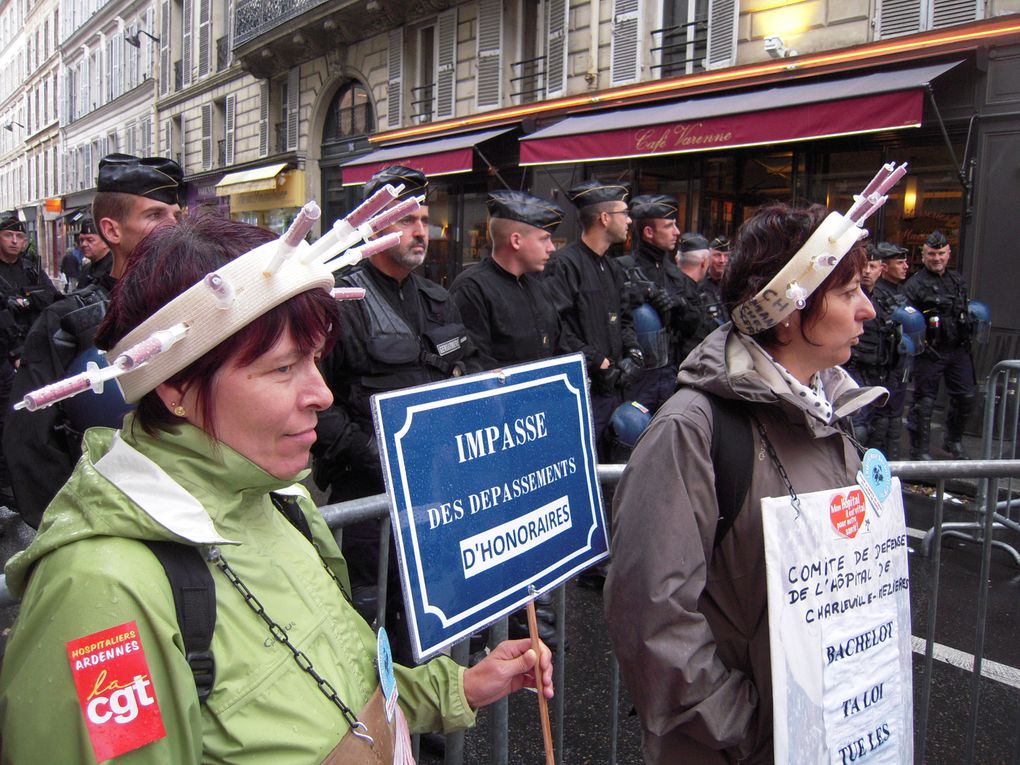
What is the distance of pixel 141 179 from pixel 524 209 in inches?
85.1

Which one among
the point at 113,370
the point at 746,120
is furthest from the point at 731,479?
the point at 746,120

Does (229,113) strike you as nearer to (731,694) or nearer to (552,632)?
(552,632)

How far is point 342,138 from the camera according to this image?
2114cm

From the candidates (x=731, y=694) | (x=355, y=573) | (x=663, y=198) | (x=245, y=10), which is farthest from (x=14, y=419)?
(x=245, y=10)

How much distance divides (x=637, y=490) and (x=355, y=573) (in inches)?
63.1

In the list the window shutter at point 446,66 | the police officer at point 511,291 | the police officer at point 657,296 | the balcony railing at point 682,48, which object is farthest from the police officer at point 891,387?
the window shutter at point 446,66

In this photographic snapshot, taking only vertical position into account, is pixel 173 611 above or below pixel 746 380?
below

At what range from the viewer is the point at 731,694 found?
5.48 ft

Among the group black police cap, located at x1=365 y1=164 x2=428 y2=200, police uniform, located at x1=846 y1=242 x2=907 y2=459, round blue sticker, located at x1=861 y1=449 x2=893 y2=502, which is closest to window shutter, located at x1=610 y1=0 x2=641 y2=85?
police uniform, located at x1=846 y1=242 x2=907 y2=459

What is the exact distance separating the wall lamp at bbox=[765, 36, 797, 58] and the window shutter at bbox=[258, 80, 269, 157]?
665 inches

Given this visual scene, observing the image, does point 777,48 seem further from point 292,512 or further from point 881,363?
point 292,512

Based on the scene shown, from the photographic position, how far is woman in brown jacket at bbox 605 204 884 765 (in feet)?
5.37

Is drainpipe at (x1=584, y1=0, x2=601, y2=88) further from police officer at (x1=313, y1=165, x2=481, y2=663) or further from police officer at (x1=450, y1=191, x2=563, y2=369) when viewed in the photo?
police officer at (x1=313, y1=165, x2=481, y2=663)

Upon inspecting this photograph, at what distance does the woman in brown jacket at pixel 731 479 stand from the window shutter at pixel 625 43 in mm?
12137
